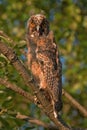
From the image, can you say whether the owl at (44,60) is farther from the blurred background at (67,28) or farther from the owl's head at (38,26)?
the blurred background at (67,28)

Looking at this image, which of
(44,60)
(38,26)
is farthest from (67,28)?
(44,60)

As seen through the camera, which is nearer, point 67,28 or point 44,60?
point 44,60

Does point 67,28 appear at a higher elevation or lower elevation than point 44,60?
lower

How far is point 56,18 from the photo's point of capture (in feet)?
18.4

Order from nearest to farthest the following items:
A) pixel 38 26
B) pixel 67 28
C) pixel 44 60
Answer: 1. pixel 44 60
2. pixel 38 26
3. pixel 67 28

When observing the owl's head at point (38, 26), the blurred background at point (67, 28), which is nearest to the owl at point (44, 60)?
the owl's head at point (38, 26)

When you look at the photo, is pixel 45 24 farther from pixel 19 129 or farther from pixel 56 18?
pixel 56 18

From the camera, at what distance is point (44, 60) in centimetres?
261

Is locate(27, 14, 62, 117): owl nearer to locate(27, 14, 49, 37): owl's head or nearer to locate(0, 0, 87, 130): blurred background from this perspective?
locate(27, 14, 49, 37): owl's head

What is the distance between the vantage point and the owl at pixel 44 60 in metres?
2.57

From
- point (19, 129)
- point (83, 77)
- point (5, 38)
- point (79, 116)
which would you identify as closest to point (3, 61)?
point (5, 38)

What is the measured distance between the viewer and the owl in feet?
8.43

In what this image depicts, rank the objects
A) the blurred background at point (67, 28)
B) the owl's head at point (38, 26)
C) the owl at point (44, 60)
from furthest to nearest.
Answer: the blurred background at point (67, 28) < the owl's head at point (38, 26) < the owl at point (44, 60)

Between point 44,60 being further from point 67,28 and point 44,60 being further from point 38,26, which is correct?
point 67,28
